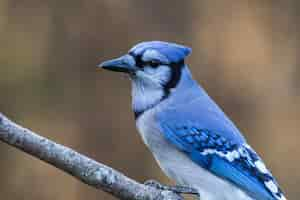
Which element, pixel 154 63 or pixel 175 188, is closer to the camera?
pixel 175 188

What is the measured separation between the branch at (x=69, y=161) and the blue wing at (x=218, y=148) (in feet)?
1.47

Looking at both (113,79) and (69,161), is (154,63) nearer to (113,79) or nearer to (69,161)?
(69,161)

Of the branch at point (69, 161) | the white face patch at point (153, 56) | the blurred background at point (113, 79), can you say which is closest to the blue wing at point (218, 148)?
the white face patch at point (153, 56)

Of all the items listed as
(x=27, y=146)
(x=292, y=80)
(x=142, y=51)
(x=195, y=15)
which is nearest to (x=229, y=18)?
(x=195, y=15)

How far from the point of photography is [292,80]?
6.20m

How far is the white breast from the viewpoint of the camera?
316 cm

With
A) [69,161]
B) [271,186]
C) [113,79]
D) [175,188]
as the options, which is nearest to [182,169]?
[175,188]

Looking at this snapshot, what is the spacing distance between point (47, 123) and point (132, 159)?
675 mm

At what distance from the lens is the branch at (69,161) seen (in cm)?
275

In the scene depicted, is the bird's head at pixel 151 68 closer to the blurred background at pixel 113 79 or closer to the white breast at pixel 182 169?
the white breast at pixel 182 169

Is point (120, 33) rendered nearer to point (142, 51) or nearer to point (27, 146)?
point (142, 51)

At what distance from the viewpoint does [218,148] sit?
10.8ft

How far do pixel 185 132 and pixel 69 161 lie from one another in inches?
27.8

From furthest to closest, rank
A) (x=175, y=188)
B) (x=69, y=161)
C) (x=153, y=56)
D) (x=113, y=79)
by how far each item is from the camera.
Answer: (x=113, y=79) → (x=153, y=56) → (x=175, y=188) → (x=69, y=161)
